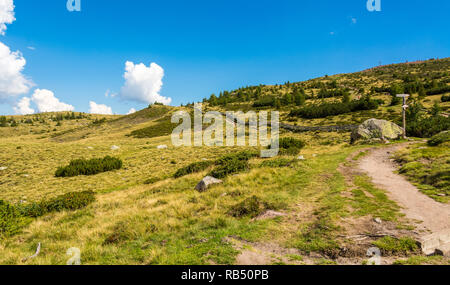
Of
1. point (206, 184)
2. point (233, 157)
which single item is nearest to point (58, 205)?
point (206, 184)

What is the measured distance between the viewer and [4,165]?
2461 centimetres

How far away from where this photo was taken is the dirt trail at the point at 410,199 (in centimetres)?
605

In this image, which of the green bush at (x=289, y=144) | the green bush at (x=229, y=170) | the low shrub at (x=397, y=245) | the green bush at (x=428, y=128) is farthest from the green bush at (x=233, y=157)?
the green bush at (x=428, y=128)

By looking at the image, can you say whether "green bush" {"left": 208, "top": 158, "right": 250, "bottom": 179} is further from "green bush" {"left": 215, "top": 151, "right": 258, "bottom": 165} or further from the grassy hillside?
"green bush" {"left": 215, "top": 151, "right": 258, "bottom": 165}

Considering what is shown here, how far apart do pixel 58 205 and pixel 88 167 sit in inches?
475

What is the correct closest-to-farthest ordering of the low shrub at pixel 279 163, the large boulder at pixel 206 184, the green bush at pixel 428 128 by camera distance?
the large boulder at pixel 206 184 → the low shrub at pixel 279 163 → the green bush at pixel 428 128

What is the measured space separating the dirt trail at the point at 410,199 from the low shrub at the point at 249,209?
15.9 feet

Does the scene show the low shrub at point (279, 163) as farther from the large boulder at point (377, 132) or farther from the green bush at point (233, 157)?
the large boulder at point (377, 132)

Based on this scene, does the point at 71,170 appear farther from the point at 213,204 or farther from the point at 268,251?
the point at 268,251

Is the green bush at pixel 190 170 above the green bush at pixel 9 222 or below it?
above

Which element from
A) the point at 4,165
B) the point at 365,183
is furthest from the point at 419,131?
the point at 4,165

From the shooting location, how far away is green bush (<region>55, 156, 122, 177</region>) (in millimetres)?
21188

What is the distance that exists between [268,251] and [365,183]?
8.08 metres

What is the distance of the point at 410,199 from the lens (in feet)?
26.3
